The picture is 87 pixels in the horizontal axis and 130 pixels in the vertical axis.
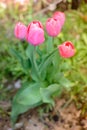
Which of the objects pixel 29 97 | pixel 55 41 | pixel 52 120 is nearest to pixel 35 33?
pixel 29 97

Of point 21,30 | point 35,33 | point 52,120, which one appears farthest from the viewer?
point 52,120

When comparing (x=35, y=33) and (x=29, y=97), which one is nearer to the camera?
(x=35, y=33)

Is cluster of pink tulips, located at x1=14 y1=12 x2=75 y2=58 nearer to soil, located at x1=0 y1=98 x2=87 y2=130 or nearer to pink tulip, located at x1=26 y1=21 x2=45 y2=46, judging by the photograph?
pink tulip, located at x1=26 y1=21 x2=45 y2=46

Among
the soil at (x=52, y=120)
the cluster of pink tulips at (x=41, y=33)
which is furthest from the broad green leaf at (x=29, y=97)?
the cluster of pink tulips at (x=41, y=33)

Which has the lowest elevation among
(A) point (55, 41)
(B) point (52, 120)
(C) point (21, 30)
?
(B) point (52, 120)

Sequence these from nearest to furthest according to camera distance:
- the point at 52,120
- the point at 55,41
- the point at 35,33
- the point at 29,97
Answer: the point at 35,33
the point at 29,97
the point at 52,120
the point at 55,41

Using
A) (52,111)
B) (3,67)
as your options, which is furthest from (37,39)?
(3,67)

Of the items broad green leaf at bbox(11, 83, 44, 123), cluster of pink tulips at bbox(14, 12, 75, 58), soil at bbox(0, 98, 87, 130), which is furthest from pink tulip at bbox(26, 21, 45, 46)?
soil at bbox(0, 98, 87, 130)

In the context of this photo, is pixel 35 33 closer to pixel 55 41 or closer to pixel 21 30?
pixel 21 30

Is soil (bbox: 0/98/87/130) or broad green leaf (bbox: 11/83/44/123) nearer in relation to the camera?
broad green leaf (bbox: 11/83/44/123)

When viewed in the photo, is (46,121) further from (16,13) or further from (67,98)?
(16,13)
